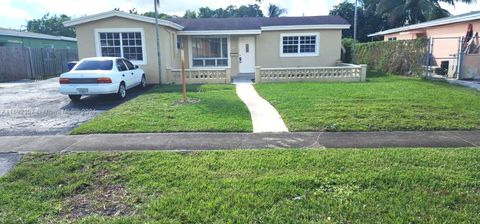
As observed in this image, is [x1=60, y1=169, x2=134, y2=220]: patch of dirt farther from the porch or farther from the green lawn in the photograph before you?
the porch

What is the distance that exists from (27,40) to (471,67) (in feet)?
107

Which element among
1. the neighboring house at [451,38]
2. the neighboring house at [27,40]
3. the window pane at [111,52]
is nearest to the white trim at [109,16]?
the window pane at [111,52]

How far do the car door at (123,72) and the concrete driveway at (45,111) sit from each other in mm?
529

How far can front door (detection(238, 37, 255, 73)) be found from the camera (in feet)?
65.7

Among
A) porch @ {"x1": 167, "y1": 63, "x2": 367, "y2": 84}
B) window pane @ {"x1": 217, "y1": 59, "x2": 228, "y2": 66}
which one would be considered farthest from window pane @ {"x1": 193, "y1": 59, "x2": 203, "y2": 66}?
porch @ {"x1": 167, "y1": 63, "x2": 367, "y2": 84}

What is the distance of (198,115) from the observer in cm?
854

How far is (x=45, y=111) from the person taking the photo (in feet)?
32.4

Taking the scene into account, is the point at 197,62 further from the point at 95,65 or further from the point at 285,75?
the point at 95,65

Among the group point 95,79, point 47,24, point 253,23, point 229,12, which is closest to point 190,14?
point 229,12

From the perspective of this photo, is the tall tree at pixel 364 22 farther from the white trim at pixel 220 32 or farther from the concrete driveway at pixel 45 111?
the concrete driveway at pixel 45 111

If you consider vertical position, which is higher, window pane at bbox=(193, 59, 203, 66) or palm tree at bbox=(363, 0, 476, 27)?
palm tree at bbox=(363, 0, 476, 27)

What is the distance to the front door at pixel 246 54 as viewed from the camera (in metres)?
20.0

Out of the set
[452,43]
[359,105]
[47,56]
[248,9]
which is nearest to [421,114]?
[359,105]

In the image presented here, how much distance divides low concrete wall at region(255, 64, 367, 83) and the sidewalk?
33.0 ft
